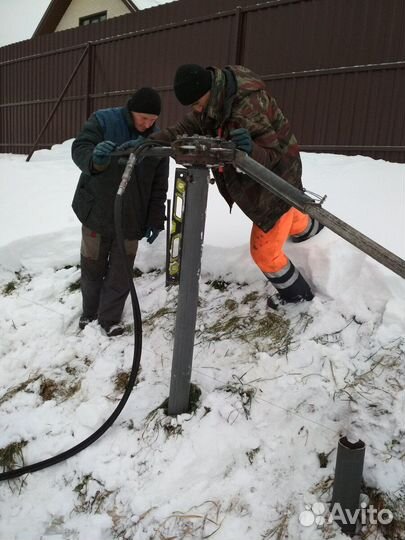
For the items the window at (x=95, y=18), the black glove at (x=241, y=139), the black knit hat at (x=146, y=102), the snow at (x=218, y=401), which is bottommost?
the snow at (x=218, y=401)

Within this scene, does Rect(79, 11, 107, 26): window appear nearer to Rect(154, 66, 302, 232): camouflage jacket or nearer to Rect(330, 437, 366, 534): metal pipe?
Rect(154, 66, 302, 232): camouflage jacket

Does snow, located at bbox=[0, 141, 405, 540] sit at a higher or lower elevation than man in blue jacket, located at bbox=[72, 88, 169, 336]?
lower

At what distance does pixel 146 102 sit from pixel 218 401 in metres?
1.78

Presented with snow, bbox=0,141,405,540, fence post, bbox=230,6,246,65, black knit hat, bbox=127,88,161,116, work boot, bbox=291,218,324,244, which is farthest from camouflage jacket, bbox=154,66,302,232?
fence post, bbox=230,6,246,65

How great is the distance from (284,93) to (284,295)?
4.99 meters

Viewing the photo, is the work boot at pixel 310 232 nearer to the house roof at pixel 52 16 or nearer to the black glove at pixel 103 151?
the black glove at pixel 103 151

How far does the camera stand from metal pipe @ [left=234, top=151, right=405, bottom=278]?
1.54 m

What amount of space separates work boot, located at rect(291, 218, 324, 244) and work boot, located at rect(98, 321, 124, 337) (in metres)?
1.32

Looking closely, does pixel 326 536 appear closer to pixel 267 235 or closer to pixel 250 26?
pixel 267 235

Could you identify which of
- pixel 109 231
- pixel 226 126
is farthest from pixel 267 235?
pixel 109 231

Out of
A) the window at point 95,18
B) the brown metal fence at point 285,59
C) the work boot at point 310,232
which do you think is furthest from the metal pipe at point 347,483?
the window at point 95,18

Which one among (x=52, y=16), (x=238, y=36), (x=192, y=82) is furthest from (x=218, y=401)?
(x=52, y=16)

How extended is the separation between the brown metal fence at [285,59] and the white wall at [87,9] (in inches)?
219

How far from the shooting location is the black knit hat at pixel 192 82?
228 cm
